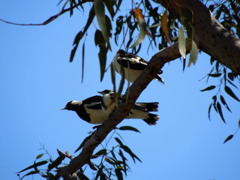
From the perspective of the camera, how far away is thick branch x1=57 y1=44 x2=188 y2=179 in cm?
206

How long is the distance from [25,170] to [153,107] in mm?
1091

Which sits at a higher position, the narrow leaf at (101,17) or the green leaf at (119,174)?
the green leaf at (119,174)

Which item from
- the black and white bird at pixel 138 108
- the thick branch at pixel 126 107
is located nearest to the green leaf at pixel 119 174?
the thick branch at pixel 126 107

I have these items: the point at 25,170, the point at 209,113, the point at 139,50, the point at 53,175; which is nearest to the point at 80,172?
the point at 53,175

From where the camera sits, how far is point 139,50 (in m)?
3.72

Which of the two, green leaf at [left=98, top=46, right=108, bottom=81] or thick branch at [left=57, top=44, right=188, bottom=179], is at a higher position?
thick branch at [left=57, top=44, right=188, bottom=179]

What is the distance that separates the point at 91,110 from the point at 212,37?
2150mm

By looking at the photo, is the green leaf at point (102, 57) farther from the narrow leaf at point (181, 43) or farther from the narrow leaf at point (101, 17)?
the narrow leaf at point (181, 43)

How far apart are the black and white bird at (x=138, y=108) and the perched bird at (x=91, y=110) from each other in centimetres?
18

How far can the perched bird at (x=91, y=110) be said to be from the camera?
370cm

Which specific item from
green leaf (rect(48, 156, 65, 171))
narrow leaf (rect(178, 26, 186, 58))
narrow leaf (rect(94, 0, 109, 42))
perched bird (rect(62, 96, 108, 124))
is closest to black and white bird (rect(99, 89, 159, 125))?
perched bird (rect(62, 96, 108, 124))

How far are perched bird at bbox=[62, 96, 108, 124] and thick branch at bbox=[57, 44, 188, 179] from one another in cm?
98

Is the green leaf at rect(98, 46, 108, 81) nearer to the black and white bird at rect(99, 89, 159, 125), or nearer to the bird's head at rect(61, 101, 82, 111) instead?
the black and white bird at rect(99, 89, 159, 125)

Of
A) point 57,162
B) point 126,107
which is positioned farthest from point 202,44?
point 57,162
